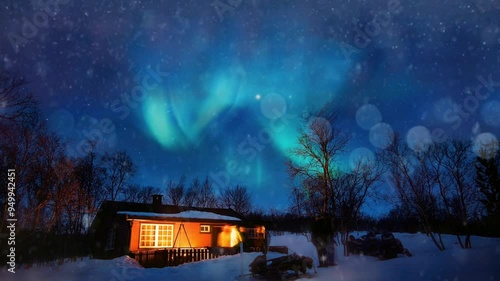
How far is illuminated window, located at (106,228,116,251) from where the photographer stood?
2549cm

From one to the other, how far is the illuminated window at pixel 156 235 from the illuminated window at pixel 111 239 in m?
3.27

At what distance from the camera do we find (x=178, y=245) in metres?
24.7

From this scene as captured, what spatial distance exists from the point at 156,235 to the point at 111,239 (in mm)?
4697

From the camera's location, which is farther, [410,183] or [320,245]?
[410,183]

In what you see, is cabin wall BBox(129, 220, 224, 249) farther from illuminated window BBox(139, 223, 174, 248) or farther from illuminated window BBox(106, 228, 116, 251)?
illuminated window BBox(106, 228, 116, 251)

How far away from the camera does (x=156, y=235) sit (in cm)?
2419

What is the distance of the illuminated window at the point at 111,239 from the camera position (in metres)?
25.5

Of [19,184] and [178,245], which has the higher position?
[19,184]

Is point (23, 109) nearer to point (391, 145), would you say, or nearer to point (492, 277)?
point (492, 277)

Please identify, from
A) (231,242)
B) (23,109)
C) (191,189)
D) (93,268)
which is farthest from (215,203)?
(23,109)

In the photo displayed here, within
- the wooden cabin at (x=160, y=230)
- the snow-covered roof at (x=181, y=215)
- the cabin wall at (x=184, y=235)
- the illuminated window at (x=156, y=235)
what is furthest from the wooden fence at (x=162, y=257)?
the snow-covered roof at (x=181, y=215)

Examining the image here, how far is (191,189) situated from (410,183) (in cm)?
5714

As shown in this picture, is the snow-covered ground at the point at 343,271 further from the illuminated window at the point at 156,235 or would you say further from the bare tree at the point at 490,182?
the bare tree at the point at 490,182

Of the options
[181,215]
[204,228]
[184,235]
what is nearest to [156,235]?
Answer: [184,235]
